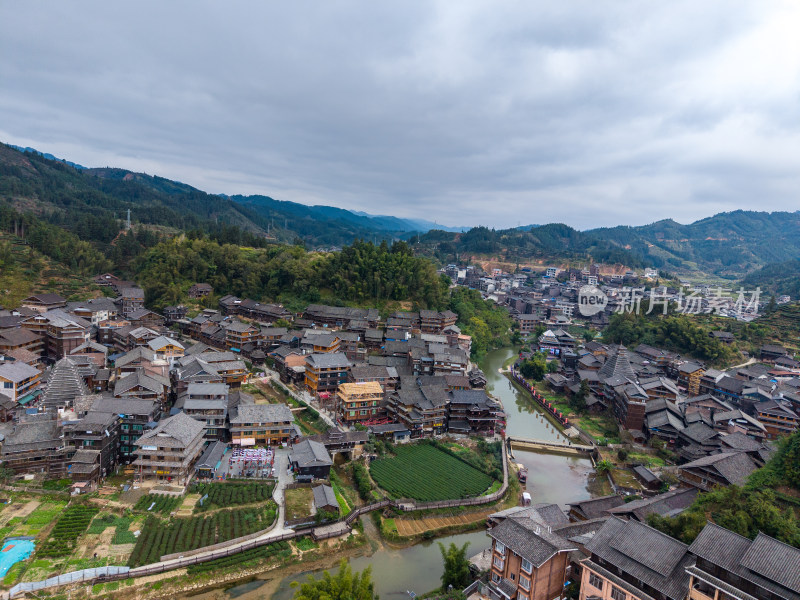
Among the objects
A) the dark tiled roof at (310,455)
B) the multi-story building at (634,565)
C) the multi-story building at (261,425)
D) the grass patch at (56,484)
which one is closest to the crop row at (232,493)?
the dark tiled roof at (310,455)

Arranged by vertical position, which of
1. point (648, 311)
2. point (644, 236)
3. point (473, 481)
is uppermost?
point (644, 236)

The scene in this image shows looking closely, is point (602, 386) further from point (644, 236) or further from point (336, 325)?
point (644, 236)

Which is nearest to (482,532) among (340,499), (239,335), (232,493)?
(340,499)

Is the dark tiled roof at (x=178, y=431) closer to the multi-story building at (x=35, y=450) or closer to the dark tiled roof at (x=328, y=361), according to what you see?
the multi-story building at (x=35, y=450)

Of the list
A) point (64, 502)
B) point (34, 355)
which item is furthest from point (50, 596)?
point (34, 355)

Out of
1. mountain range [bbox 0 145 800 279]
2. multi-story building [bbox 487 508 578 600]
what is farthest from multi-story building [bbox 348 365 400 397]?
mountain range [bbox 0 145 800 279]

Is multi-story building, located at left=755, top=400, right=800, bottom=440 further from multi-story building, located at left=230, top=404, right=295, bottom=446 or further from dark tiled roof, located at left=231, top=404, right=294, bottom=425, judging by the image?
dark tiled roof, located at left=231, top=404, right=294, bottom=425

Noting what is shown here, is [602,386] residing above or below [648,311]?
below
